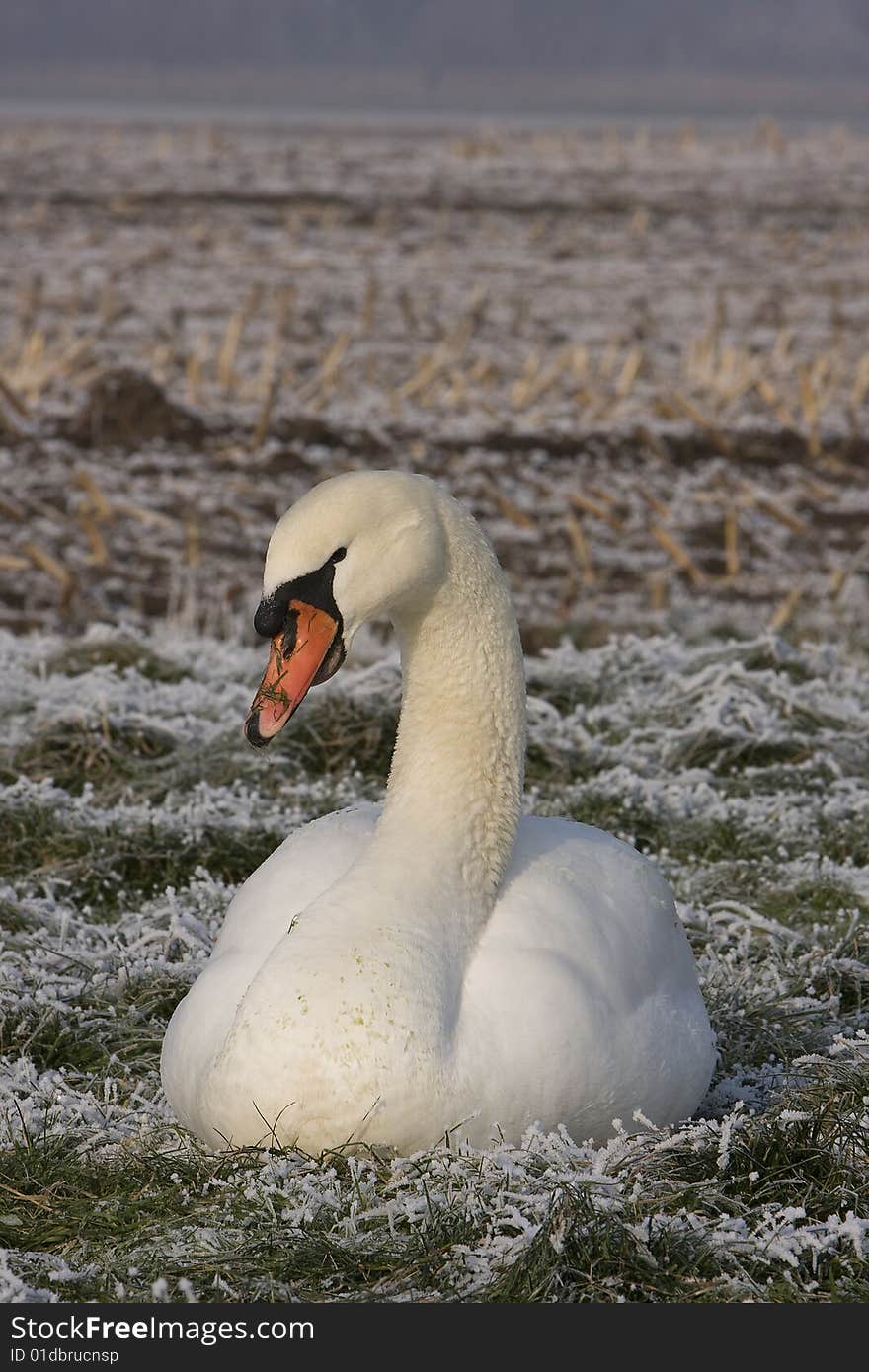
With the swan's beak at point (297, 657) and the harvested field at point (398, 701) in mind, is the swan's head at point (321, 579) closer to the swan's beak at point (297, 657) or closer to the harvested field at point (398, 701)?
the swan's beak at point (297, 657)

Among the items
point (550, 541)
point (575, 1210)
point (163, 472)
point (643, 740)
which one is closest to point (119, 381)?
point (163, 472)

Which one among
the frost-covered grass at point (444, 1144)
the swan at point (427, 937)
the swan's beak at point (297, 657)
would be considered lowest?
the frost-covered grass at point (444, 1144)

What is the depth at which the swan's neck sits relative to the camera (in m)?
4.50

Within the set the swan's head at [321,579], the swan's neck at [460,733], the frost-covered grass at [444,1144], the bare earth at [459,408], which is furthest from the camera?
the bare earth at [459,408]

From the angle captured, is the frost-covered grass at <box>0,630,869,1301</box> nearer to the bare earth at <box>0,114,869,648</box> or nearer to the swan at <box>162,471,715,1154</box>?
the swan at <box>162,471,715,1154</box>

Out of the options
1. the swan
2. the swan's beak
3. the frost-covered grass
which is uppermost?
the swan's beak

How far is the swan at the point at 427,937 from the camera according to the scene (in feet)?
13.5

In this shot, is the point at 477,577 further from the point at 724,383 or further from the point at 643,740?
the point at 724,383

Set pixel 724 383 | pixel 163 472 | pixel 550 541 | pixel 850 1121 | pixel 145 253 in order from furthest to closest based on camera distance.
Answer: pixel 145 253 < pixel 724 383 < pixel 163 472 < pixel 550 541 < pixel 850 1121

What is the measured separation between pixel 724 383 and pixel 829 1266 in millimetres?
13226

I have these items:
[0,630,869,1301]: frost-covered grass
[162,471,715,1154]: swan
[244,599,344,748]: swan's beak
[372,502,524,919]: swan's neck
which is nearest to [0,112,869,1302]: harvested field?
[0,630,869,1301]: frost-covered grass

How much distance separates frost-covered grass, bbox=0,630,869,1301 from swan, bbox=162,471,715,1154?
124 millimetres

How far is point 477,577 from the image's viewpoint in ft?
14.8

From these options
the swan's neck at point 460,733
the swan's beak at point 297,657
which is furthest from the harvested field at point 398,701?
the swan's beak at point 297,657
